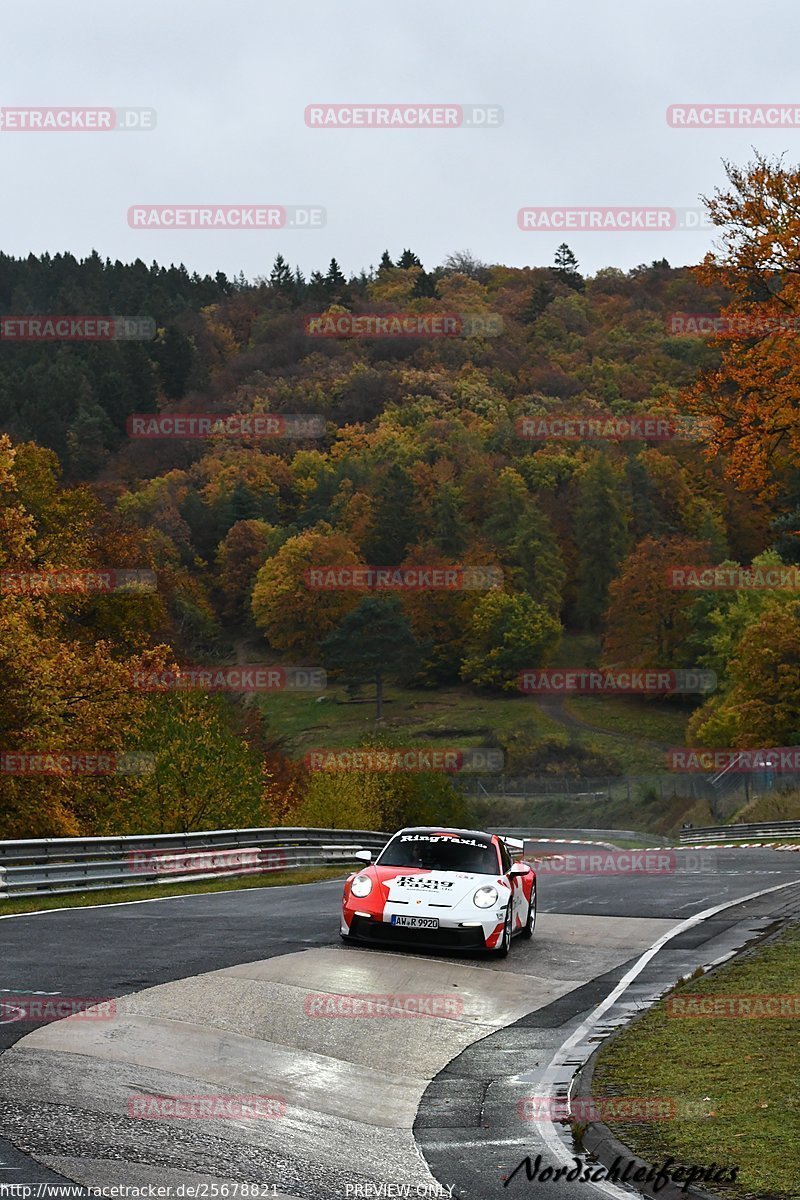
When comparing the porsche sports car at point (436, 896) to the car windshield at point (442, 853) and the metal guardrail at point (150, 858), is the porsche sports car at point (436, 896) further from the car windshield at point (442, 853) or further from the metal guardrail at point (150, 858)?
the metal guardrail at point (150, 858)

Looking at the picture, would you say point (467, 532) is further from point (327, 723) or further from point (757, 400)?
point (757, 400)

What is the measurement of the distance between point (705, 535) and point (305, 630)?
42.7 m

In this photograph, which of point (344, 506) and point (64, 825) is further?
point (344, 506)

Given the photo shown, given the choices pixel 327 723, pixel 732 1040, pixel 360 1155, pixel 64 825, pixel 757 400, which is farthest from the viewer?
pixel 327 723

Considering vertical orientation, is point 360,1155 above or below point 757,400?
below

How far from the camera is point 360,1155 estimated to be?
25.2 feet

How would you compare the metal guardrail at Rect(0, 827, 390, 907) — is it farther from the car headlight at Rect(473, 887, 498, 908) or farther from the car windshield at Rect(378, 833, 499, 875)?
the car headlight at Rect(473, 887, 498, 908)

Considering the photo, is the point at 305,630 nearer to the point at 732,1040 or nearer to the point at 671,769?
the point at 671,769

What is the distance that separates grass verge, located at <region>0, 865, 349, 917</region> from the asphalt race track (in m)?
1.23

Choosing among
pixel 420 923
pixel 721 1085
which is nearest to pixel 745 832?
pixel 420 923

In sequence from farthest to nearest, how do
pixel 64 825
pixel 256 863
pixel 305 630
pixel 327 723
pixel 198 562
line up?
pixel 198 562, pixel 305 630, pixel 327 723, pixel 64 825, pixel 256 863

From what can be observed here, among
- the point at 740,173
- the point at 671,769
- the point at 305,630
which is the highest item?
the point at 740,173

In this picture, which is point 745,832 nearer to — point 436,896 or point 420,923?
point 436,896

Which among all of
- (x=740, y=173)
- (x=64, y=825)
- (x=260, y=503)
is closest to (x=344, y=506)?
(x=260, y=503)
